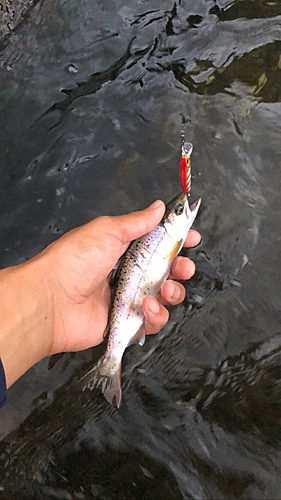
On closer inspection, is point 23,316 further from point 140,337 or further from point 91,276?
point 140,337

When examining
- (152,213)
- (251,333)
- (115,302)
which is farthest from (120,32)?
(251,333)

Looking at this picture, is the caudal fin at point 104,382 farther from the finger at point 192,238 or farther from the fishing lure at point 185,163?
the fishing lure at point 185,163

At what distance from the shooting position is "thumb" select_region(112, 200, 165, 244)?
9.82ft

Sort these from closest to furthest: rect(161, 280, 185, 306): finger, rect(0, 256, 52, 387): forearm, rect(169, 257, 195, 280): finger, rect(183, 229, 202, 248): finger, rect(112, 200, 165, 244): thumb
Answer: rect(0, 256, 52, 387): forearm, rect(112, 200, 165, 244): thumb, rect(161, 280, 185, 306): finger, rect(169, 257, 195, 280): finger, rect(183, 229, 202, 248): finger

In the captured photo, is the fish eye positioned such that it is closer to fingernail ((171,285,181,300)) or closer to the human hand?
the human hand

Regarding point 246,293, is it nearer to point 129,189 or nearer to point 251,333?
point 251,333

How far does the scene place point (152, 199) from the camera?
4047 mm

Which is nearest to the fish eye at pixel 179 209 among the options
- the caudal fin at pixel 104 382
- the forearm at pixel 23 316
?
the forearm at pixel 23 316

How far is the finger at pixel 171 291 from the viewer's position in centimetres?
317

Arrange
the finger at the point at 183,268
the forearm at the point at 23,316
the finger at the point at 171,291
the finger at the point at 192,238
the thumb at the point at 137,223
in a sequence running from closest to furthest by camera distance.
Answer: the forearm at the point at 23,316 < the thumb at the point at 137,223 < the finger at the point at 171,291 < the finger at the point at 183,268 < the finger at the point at 192,238

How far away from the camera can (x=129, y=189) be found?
13.4 ft

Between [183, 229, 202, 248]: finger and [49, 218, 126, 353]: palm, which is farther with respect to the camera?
[183, 229, 202, 248]: finger

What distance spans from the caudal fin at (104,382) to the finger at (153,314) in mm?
384

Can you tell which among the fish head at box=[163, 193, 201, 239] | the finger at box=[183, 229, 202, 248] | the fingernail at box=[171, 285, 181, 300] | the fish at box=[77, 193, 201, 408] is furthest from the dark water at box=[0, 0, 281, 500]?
the fish head at box=[163, 193, 201, 239]
